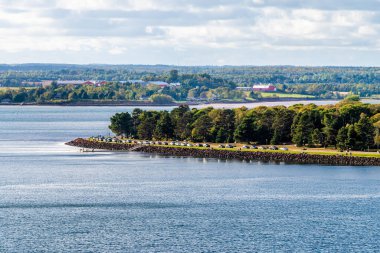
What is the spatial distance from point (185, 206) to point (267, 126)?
58470 millimetres

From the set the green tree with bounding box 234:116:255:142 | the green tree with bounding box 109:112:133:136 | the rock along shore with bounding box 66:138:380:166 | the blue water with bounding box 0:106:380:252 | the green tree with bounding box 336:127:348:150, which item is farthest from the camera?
the green tree with bounding box 109:112:133:136

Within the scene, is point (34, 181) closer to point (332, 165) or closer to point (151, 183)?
point (151, 183)

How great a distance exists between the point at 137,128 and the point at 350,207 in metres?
75.8

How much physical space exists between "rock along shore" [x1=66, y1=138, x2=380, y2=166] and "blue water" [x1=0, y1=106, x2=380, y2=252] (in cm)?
457

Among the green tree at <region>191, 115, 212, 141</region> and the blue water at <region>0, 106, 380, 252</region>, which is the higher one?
the green tree at <region>191, 115, 212, 141</region>

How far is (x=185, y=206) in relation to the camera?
76188mm

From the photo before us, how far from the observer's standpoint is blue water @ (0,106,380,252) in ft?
204

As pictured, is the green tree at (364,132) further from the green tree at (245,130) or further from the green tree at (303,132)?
the green tree at (245,130)

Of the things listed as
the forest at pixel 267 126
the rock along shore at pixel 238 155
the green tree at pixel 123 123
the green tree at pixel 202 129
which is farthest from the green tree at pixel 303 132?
the green tree at pixel 123 123

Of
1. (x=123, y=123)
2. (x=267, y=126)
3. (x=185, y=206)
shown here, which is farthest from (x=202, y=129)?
(x=185, y=206)

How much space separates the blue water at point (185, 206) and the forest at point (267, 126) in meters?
14.3

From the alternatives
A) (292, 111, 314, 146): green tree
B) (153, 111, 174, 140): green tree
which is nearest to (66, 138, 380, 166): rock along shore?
(153, 111, 174, 140): green tree

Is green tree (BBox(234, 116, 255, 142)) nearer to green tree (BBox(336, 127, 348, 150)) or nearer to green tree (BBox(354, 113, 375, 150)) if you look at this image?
green tree (BBox(336, 127, 348, 150))

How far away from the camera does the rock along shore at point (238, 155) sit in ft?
362
